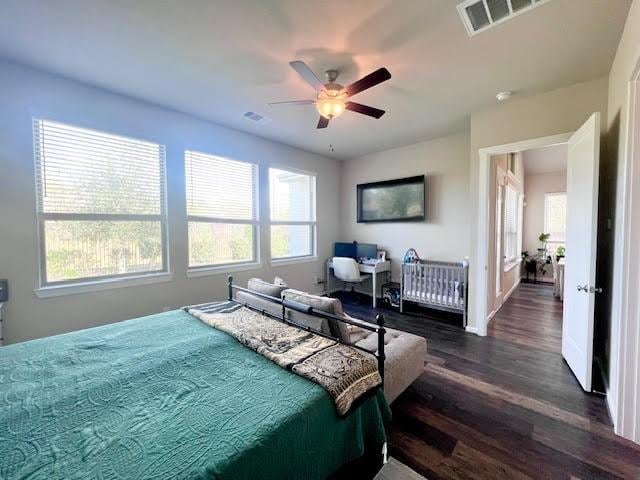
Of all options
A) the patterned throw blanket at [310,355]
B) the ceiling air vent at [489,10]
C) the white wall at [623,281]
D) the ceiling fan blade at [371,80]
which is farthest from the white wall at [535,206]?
the patterned throw blanket at [310,355]

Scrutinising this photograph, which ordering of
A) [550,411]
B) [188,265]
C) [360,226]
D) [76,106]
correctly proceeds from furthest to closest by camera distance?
[360,226], [188,265], [76,106], [550,411]

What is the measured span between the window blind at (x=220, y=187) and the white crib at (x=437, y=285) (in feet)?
8.74

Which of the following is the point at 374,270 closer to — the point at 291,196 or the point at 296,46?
the point at 291,196

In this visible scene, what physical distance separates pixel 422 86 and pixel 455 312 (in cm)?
327

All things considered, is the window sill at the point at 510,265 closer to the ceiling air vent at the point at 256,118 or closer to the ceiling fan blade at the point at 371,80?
the ceiling fan blade at the point at 371,80

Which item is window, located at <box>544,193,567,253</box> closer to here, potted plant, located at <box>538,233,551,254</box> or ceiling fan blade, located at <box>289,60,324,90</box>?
potted plant, located at <box>538,233,551,254</box>

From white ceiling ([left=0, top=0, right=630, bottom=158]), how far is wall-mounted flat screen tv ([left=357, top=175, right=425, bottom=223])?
175 cm

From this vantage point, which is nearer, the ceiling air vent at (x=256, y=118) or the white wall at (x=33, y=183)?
the white wall at (x=33, y=183)

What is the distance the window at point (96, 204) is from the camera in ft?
8.48

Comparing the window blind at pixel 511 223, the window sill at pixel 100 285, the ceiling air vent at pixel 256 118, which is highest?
the ceiling air vent at pixel 256 118

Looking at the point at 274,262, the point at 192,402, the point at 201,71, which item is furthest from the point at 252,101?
the point at 192,402

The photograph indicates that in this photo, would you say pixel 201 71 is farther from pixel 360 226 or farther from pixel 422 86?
pixel 360 226

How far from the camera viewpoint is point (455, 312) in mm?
4234

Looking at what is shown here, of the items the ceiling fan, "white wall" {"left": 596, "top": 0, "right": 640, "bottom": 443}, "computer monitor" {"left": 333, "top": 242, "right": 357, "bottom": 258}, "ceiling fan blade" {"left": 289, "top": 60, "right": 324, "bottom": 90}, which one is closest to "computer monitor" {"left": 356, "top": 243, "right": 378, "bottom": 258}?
"computer monitor" {"left": 333, "top": 242, "right": 357, "bottom": 258}
